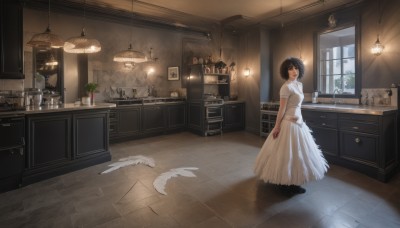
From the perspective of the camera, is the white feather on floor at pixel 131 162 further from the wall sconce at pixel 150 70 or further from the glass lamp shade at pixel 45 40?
the wall sconce at pixel 150 70

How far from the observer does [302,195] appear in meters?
2.88

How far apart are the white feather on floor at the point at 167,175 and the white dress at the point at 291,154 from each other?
120cm

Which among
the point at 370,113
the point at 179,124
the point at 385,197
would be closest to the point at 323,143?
the point at 370,113

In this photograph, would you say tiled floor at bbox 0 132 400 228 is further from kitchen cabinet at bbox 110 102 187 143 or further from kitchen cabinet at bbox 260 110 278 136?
kitchen cabinet at bbox 260 110 278 136

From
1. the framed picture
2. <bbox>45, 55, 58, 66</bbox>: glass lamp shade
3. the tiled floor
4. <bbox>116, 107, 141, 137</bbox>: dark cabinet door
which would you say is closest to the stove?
the tiled floor

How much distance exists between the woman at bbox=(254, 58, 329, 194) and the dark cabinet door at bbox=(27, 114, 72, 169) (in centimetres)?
301

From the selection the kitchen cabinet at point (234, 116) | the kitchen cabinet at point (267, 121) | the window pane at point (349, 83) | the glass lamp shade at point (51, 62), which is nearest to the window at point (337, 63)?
the window pane at point (349, 83)

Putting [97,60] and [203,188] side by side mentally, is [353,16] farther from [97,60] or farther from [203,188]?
[97,60]

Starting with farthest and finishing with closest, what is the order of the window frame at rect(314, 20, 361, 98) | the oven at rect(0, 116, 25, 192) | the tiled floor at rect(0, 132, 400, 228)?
the window frame at rect(314, 20, 361, 98), the oven at rect(0, 116, 25, 192), the tiled floor at rect(0, 132, 400, 228)

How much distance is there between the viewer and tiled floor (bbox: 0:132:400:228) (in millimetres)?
2338

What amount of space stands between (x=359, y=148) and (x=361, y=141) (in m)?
0.13

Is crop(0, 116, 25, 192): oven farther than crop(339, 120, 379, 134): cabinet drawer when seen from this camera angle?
No

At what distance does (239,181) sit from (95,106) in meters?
2.72

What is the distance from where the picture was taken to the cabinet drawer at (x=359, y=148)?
348cm
